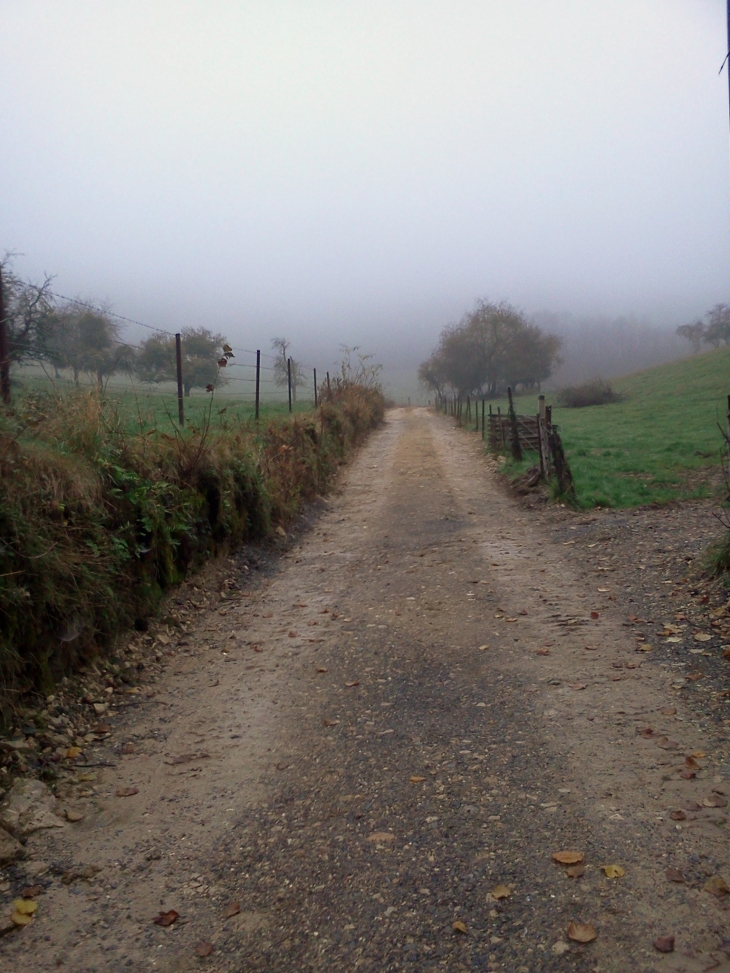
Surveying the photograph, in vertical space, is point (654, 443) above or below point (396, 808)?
above

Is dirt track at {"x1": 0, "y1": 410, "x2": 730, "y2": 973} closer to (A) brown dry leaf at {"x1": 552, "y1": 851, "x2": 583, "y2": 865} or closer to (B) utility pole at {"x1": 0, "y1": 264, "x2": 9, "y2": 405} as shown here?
(A) brown dry leaf at {"x1": 552, "y1": 851, "x2": 583, "y2": 865}

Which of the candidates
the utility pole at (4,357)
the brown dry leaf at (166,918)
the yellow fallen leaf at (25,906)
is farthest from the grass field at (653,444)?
the yellow fallen leaf at (25,906)

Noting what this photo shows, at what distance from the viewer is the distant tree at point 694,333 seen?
265 feet

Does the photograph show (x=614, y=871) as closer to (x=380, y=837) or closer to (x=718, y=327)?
(x=380, y=837)

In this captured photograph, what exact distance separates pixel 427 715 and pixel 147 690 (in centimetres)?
231

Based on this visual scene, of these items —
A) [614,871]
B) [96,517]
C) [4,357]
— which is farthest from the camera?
[4,357]

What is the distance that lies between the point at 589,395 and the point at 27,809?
49.9 m

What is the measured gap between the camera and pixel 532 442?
20203 mm

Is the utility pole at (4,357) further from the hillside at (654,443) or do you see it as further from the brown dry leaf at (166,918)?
the hillside at (654,443)

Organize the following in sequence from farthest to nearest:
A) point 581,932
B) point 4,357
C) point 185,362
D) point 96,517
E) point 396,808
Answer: point 185,362, point 4,357, point 96,517, point 396,808, point 581,932

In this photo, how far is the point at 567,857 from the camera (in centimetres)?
339

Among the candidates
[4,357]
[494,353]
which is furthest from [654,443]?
[494,353]

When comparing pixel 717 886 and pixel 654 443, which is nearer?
pixel 717 886

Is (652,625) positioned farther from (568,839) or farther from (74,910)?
(74,910)
